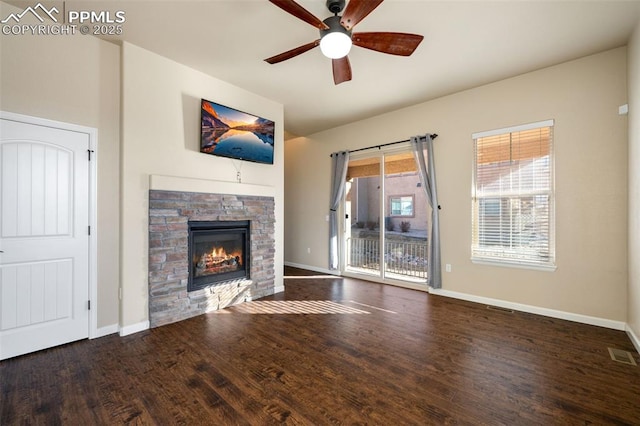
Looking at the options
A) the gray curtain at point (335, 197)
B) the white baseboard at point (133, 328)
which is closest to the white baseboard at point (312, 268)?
the gray curtain at point (335, 197)

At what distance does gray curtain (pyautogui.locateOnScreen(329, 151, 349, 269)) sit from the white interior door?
3.96m

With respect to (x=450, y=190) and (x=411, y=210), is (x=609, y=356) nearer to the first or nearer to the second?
(x=450, y=190)

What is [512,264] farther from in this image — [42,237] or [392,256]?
[42,237]

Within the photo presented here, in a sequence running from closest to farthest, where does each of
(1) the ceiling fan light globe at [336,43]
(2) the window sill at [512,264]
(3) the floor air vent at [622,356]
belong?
1. (1) the ceiling fan light globe at [336,43]
2. (3) the floor air vent at [622,356]
3. (2) the window sill at [512,264]

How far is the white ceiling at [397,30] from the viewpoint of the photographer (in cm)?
248

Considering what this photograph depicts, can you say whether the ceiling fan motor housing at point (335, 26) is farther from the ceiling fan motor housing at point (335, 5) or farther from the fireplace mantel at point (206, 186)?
A: the fireplace mantel at point (206, 186)

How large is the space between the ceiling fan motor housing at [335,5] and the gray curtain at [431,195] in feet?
8.84

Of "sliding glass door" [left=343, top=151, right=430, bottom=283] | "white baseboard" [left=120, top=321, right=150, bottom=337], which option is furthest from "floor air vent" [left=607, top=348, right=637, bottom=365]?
"white baseboard" [left=120, top=321, right=150, bottom=337]

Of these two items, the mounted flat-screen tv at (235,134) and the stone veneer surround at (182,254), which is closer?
the stone veneer surround at (182,254)

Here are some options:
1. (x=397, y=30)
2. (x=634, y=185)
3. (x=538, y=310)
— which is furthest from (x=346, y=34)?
(x=538, y=310)

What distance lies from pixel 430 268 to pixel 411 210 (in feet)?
3.45

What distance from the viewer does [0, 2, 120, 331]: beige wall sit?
246 centimetres

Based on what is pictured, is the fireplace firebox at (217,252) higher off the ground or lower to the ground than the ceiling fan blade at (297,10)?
lower

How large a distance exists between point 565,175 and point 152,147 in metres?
4.99
